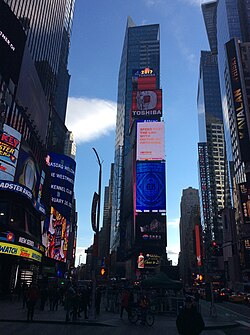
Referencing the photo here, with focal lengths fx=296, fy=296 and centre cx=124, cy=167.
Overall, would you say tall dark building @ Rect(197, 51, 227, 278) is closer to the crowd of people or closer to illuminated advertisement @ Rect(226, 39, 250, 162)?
illuminated advertisement @ Rect(226, 39, 250, 162)

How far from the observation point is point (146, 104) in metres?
128

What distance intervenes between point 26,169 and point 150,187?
78.2 meters

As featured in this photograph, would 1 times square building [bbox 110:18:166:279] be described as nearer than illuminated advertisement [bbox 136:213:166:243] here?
Yes

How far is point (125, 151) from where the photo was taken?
169 meters

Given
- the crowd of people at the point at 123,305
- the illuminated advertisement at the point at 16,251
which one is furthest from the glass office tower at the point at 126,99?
the crowd of people at the point at 123,305

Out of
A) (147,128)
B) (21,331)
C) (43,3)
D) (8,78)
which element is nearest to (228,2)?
(147,128)

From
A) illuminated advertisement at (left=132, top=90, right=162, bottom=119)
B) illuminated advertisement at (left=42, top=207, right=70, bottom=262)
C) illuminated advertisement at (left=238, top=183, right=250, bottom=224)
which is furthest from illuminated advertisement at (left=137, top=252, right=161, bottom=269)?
illuminated advertisement at (left=132, top=90, right=162, bottom=119)

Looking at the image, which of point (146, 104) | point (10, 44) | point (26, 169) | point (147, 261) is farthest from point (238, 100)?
point (26, 169)

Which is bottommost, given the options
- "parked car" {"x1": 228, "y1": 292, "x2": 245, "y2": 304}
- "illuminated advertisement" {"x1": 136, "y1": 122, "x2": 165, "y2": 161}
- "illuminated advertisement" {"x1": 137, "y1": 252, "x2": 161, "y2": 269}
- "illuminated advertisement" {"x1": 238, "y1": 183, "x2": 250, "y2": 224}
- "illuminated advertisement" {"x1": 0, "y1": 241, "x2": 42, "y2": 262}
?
"parked car" {"x1": 228, "y1": 292, "x2": 245, "y2": 304}

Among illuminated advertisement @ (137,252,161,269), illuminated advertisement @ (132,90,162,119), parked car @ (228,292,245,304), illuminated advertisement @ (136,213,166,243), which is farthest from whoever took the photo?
illuminated advertisement @ (132,90,162,119)

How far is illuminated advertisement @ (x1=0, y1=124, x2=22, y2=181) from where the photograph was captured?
36122 mm

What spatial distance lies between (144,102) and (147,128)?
16010mm

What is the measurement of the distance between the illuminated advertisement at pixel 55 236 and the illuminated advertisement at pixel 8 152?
23.3 metres

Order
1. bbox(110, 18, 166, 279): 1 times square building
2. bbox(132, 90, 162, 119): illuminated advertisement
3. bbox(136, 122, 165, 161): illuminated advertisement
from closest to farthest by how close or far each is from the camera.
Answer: bbox(110, 18, 166, 279): 1 times square building
bbox(136, 122, 165, 161): illuminated advertisement
bbox(132, 90, 162, 119): illuminated advertisement
